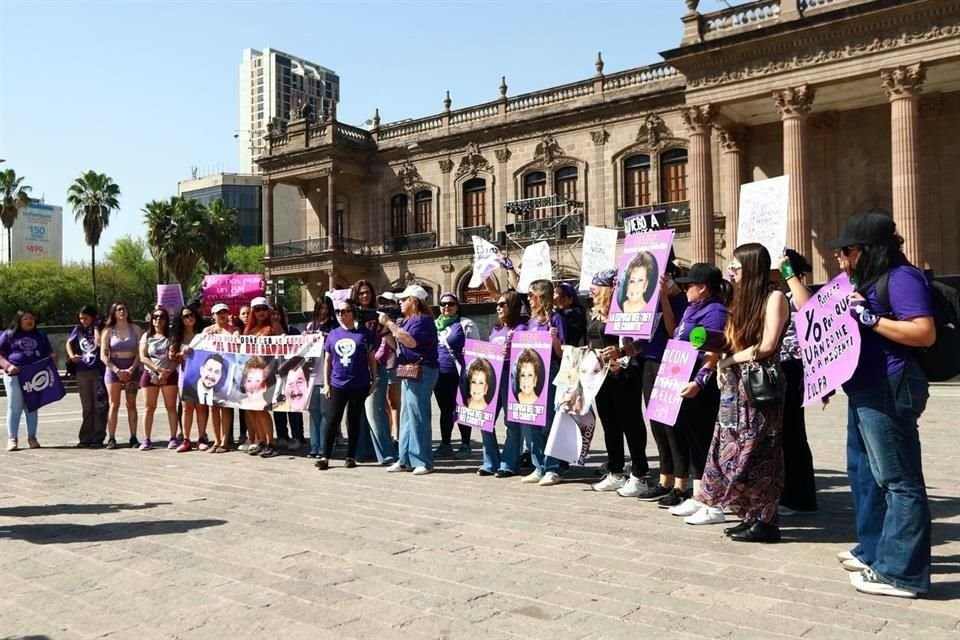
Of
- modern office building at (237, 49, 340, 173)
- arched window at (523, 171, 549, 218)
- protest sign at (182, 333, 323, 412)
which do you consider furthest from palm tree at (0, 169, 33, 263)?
modern office building at (237, 49, 340, 173)

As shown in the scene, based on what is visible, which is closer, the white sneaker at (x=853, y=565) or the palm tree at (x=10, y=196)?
the white sneaker at (x=853, y=565)

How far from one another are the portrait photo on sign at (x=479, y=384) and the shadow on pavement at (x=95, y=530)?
307 cm

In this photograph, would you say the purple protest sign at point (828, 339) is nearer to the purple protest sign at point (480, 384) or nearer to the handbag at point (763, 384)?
the handbag at point (763, 384)

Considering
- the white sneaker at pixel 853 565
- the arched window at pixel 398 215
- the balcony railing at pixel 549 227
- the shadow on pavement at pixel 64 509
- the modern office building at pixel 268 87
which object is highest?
the modern office building at pixel 268 87

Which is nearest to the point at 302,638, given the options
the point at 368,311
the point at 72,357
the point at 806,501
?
the point at 806,501

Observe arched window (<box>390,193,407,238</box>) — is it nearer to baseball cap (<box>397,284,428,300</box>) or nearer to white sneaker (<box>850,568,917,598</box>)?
baseball cap (<box>397,284,428,300</box>)

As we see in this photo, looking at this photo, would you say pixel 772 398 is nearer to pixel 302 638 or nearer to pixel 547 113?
pixel 302 638

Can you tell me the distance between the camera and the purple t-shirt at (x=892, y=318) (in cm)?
405

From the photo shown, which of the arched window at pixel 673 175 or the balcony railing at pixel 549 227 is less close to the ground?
the arched window at pixel 673 175

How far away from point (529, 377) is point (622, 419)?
1.11 meters

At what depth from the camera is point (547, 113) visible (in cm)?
3594

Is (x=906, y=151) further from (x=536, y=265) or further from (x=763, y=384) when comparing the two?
(x=763, y=384)

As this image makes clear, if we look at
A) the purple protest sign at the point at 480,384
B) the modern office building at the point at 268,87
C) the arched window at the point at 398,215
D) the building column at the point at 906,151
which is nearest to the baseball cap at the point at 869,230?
the purple protest sign at the point at 480,384

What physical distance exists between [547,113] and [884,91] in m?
14.2
